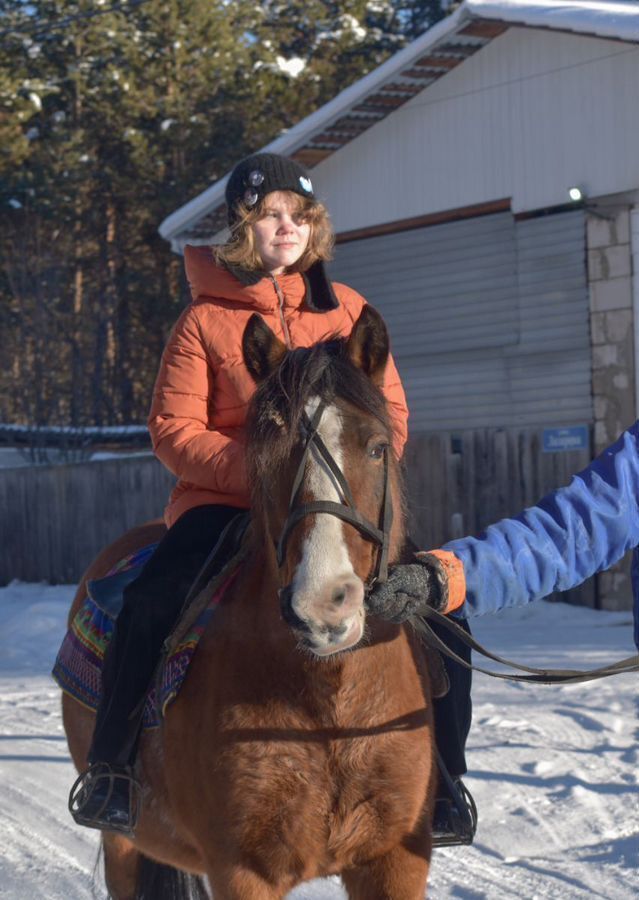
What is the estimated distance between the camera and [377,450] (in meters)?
3.11

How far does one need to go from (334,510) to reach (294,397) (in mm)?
352

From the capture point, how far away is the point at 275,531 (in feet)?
10.2

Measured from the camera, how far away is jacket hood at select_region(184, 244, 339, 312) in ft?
13.0

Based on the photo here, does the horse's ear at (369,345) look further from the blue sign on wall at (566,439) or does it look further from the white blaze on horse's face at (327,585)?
the blue sign on wall at (566,439)

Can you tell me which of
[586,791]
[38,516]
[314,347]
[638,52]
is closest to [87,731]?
[314,347]

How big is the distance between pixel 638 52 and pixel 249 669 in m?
11.7

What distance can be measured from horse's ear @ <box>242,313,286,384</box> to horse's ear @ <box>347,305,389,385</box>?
0.66 ft

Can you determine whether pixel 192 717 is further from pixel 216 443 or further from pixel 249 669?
pixel 216 443

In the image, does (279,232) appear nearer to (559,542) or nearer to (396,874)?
(559,542)

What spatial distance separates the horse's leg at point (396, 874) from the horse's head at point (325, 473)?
831 millimetres

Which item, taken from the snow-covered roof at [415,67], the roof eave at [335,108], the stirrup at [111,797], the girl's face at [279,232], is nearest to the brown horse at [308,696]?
the stirrup at [111,797]

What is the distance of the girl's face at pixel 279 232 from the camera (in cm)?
402

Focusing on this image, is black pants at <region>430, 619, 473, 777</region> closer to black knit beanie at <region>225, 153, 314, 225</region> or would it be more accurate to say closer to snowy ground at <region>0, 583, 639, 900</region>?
snowy ground at <region>0, 583, 639, 900</region>

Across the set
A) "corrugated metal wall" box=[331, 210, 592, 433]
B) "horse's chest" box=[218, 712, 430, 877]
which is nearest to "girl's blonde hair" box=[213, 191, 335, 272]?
"horse's chest" box=[218, 712, 430, 877]
